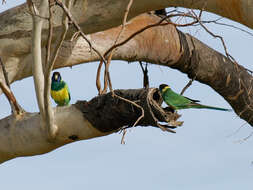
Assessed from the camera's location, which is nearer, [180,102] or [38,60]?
[38,60]

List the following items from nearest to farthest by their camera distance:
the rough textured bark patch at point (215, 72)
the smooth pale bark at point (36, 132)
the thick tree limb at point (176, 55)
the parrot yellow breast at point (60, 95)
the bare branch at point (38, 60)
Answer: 1. the bare branch at point (38, 60)
2. the smooth pale bark at point (36, 132)
3. the thick tree limb at point (176, 55)
4. the rough textured bark patch at point (215, 72)
5. the parrot yellow breast at point (60, 95)

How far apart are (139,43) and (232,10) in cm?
176

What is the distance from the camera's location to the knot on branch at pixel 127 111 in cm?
371

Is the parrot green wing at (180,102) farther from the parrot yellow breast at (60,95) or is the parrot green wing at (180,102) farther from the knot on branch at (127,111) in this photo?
the parrot yellow breast at (60,95)

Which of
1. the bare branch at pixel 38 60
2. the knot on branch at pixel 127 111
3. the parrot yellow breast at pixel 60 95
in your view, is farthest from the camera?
the parrot yellow breast at pixel 60 95

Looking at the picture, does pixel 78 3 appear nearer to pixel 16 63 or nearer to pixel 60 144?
pixel 16 63

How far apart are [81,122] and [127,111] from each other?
1.61 feet

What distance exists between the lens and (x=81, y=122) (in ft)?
13.8

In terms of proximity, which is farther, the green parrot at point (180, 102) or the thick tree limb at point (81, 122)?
the green parrot at point (180, 102)

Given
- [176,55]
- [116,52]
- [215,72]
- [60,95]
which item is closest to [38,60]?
[116,52]

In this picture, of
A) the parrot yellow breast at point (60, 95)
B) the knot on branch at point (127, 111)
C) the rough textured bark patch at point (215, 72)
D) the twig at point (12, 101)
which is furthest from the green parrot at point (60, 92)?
the knot on branch at point (127, 111)

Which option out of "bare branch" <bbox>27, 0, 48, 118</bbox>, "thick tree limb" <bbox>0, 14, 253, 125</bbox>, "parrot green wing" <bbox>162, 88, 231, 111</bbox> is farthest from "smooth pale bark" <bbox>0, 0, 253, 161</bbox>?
"parrot green wing" <bbox>162, 88, 231, 111</bbox>

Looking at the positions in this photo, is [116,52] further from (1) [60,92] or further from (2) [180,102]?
(2) [180,102]

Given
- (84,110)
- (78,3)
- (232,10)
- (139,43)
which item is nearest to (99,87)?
(84,110)
